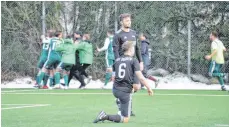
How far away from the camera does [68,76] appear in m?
19.8

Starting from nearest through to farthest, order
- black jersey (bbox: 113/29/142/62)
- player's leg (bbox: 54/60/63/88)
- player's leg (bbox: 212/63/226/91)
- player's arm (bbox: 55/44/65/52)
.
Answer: black jersey (bbox: 113/29/142/62), player's leg (bbox: 212/63/226/91), player's arm (bbox: 55/44/65/52), player's leg (bbox: 54/60/63/88)

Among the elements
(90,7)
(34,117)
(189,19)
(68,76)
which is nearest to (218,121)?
(34,117)

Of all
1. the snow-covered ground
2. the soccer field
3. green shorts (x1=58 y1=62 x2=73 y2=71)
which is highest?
green shorts (x1=58 y1=62 x2=73 y2=71)

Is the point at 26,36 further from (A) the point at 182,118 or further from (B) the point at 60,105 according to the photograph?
(A) the point at 182,118

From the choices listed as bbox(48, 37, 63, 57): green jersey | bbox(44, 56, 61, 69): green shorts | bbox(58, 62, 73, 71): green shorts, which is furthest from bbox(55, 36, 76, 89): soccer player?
bbox(44, 56, 61, 69): green shorts

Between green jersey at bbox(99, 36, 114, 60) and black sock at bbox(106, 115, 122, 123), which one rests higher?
green jersey at bbox(99, 36, 114, 60)

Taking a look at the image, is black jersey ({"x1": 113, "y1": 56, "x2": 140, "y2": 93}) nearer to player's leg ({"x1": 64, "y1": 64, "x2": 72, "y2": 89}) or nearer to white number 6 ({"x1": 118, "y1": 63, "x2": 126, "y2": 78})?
white number 6 ({"x1": 118, "y1": 63, "x2": 126, "y2": 78})

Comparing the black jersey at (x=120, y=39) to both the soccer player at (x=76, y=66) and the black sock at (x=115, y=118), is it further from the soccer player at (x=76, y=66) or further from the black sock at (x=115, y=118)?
the soccer player at (x=76, y=66)

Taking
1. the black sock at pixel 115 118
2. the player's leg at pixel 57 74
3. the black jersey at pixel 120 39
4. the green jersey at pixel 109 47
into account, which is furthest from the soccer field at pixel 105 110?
the green jersey at pixel 109 47

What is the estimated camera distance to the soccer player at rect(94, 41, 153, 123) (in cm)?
965

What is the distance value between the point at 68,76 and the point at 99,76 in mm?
2819

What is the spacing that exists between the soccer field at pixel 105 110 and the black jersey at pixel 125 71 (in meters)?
0.57

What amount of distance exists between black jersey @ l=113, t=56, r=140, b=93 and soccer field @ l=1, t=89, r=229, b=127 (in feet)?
1.89

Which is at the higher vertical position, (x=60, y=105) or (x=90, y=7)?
(x=90, y=7)
